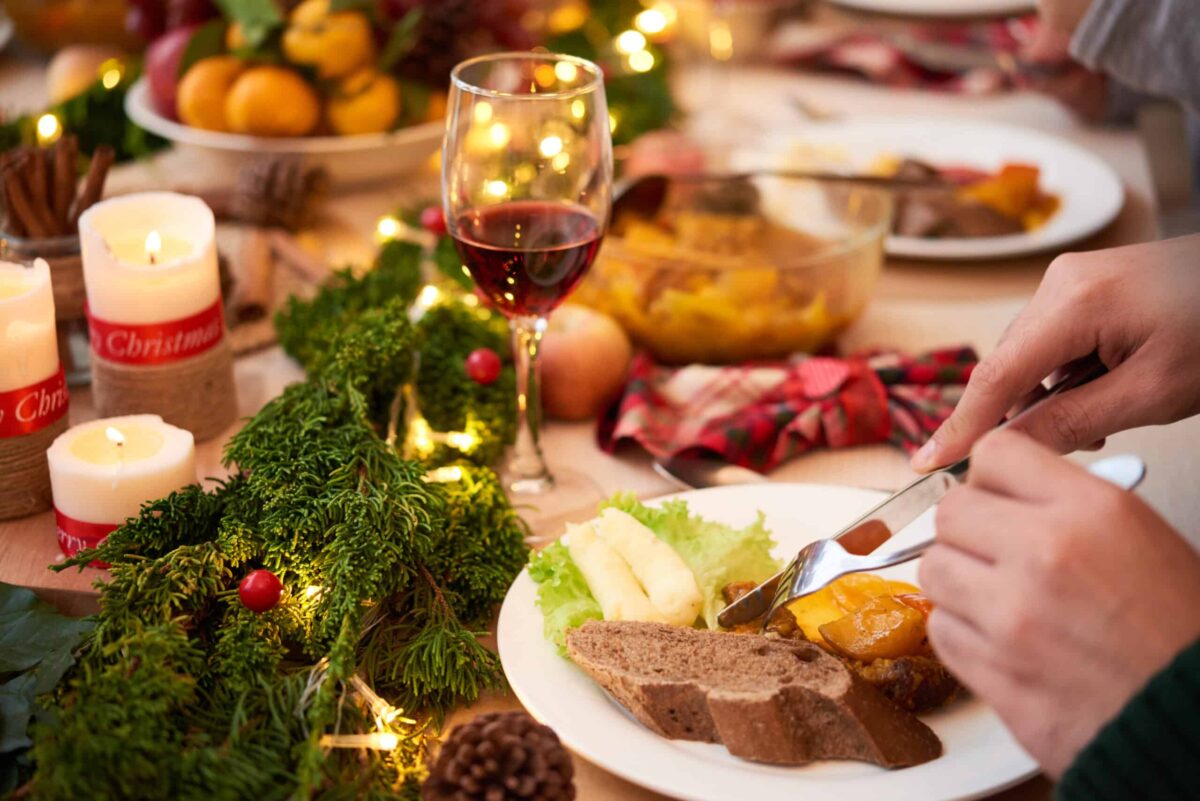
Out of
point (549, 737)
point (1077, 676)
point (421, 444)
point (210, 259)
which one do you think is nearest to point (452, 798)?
point (549, 737)

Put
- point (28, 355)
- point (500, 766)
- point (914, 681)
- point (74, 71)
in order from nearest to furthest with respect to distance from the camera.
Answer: point (500, 766) < point (914, 681) < point (28, 355) < point (74, 71)

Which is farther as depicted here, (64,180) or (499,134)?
(64,180)

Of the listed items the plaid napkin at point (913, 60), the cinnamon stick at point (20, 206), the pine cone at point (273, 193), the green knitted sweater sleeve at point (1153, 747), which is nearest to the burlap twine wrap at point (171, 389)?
the cinnamon stick at point (20, 206)

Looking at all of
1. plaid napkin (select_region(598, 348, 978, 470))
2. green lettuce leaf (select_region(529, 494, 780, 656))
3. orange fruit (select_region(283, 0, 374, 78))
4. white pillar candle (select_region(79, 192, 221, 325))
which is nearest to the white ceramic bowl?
orange fruit (select_region(283, 0, 374, 78))

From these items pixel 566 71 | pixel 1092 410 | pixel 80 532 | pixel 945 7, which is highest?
pixel 566 71

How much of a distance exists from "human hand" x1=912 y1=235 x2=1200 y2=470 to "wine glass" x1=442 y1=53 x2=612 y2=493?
391 mm

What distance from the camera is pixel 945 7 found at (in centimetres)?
249

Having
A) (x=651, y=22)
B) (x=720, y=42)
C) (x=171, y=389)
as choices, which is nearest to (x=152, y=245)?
(x=171, y=389)

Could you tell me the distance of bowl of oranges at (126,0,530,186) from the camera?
6.26ft

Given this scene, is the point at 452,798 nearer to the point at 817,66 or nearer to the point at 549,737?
the point at 549,737

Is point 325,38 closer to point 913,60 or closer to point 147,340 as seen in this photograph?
point 147,340

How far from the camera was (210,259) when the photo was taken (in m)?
1.28

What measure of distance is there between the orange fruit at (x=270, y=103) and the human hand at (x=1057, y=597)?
145cm

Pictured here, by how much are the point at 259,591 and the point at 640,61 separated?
1.72m
